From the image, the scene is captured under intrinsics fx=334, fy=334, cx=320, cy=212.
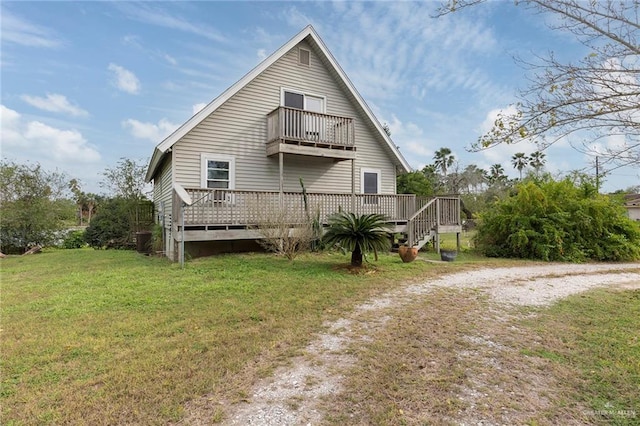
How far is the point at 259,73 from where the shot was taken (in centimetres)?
1256

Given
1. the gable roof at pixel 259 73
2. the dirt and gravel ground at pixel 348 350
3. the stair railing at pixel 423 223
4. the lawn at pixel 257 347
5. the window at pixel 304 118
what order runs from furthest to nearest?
the stair railing at pixel 423 223 → the window at pixel 304 118 → the gable roof at pixel 259 73 → the lawn at pixel 257 347 → the dirt and gravel ground at pixel 348 350

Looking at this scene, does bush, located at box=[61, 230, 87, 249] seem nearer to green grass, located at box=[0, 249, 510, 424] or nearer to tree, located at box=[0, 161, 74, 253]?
tree, located at box=[0, 161, 74, 253]

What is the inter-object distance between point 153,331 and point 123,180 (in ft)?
53.4

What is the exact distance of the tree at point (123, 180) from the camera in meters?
18.1

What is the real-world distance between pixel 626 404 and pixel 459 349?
148 centimetres

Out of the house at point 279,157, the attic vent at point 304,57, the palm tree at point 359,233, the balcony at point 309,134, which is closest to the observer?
the palm tree at point 359,233

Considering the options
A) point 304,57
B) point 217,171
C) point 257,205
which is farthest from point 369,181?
point 217,171

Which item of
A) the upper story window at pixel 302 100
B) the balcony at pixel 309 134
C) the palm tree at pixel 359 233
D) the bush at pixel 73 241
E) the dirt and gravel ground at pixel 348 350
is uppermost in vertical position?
the upper story window at pixel 302 100

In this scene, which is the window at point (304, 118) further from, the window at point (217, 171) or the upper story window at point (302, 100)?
the window at point (217, 171)

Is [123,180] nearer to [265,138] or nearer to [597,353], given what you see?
[265,138]

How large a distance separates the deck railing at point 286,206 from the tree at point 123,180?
9860 millimetres

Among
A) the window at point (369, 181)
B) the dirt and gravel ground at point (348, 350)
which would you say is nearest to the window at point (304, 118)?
the window at point (369, 181)

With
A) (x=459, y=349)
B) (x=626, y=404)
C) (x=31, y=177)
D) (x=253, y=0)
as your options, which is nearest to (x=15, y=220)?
(x=31, y=177)

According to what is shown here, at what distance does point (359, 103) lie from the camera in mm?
14461
